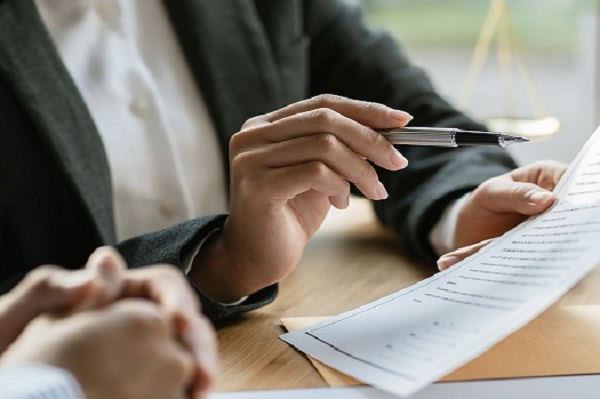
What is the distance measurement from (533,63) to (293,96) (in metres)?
1.34

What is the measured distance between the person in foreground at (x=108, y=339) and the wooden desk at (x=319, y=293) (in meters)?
0.16

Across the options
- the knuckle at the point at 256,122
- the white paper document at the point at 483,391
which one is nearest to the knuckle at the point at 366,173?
the knuckle at the point at 256,122

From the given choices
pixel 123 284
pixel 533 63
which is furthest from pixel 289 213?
pixel 533 63

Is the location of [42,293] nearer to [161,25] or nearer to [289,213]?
[289,213]

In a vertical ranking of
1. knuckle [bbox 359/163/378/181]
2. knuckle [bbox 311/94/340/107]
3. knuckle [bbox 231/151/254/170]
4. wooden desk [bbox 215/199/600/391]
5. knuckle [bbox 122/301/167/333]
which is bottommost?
wooden desk [bbox 215/199/600/391]

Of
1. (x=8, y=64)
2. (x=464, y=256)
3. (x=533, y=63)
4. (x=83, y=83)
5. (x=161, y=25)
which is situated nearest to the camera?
(x=464, y=256)

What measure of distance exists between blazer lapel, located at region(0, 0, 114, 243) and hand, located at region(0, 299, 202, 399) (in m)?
0.49

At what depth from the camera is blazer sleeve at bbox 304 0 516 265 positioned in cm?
98

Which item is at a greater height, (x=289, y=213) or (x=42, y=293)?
(x=42, y=293)

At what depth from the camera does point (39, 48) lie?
905 mm

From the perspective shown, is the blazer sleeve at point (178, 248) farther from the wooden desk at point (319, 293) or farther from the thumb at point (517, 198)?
the thumb at point (517, 198)

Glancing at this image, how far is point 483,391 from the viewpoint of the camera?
0.56 metres

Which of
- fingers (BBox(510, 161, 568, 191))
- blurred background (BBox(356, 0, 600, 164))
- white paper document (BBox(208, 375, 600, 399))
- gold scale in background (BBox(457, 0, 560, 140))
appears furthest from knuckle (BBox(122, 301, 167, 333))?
blurred background (BBox(356, 0, 600, 164))

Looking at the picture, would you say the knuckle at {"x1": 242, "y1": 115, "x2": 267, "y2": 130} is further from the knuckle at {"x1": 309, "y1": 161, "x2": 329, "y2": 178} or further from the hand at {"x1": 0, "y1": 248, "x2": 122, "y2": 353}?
the hand at {"x1": 0, "y1": 248, "x2": 122, "y2": 353}
